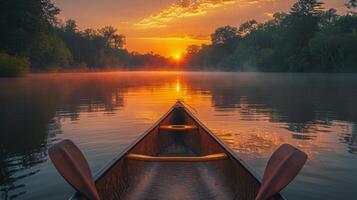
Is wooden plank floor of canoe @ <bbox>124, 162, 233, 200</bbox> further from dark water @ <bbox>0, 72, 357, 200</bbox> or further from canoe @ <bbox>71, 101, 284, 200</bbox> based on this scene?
dark water @ <bbox>0, 72, 357, 200</bbox>

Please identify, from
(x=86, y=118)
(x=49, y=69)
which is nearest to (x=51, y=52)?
(x=49, y=69)

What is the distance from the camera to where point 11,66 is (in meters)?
51.2

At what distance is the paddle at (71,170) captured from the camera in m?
3.74

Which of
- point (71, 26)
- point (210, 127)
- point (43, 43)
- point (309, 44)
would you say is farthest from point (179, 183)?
point (71, 26)

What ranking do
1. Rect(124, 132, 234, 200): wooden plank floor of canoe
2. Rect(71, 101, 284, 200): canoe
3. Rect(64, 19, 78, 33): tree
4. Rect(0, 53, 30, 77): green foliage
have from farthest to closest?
Rect(64, 19, 78, 33): tree, Rect(0, 53, 30, 77): green foliage, Rect(124, 132, 234, 200): wooden plank floor of canoe, Rect(71, 101, 284, 200): canoe

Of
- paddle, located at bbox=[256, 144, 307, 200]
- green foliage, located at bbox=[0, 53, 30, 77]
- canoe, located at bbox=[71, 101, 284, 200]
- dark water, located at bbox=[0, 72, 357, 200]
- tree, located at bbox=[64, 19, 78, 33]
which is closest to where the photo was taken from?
paddle, located at bbox=[256, 144, 307, 200]

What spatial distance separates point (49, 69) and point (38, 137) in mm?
86726

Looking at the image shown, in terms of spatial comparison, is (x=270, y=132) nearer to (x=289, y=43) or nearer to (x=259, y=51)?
(x=289, y=43)

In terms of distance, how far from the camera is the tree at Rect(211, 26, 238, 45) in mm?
158375

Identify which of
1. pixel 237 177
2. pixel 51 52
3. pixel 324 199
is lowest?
pixel 324 199

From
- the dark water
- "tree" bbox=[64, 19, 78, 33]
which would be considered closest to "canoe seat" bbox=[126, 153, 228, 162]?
the dark water

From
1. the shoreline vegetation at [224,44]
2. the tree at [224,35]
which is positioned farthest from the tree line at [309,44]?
the tree at [224,35]

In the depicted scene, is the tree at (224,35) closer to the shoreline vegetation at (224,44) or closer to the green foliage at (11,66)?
the shoreline vegetation at (224,44)

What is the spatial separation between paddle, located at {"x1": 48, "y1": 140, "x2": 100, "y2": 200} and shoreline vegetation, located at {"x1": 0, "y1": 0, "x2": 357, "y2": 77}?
49536mm
